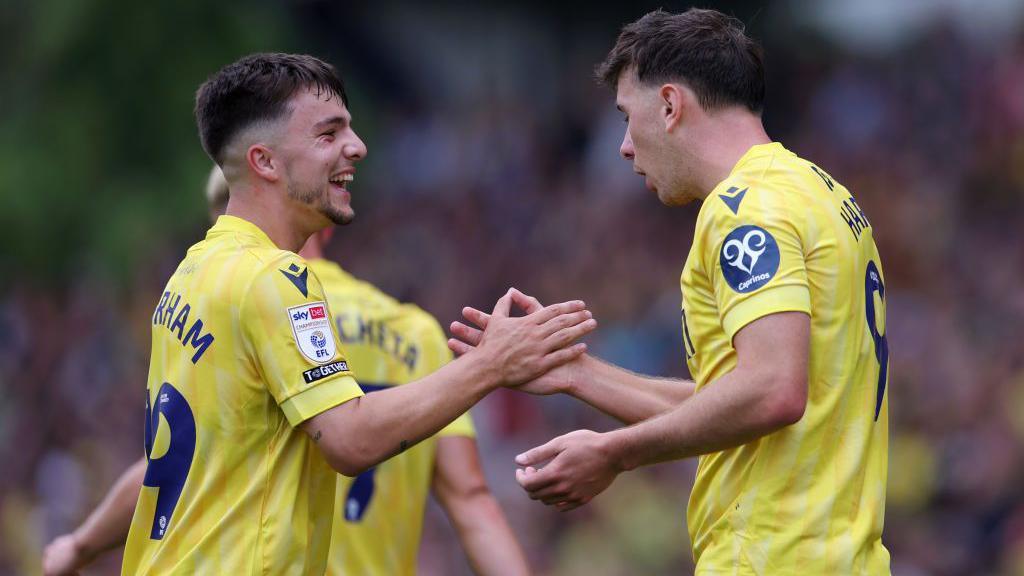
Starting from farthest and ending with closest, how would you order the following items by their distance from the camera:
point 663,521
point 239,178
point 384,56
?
point 384,56 < point 663,521 < point 239,178

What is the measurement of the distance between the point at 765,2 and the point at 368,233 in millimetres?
4675

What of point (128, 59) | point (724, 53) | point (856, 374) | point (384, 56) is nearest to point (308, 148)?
point (724, 53)

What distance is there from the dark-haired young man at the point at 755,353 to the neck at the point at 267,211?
46.0 inches

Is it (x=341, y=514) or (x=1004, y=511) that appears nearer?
(x=341, y=514)

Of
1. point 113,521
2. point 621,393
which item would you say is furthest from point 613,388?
point 113,521

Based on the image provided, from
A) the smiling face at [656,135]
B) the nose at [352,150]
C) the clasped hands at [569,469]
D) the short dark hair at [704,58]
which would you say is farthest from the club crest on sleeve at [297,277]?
the short dark hair at [704,58]

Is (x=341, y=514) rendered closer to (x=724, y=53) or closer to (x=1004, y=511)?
(x=724, y=53)

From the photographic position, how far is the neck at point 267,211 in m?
5.11

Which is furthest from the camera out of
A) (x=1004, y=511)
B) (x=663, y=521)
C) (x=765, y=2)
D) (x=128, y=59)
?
(x=765, y=2)

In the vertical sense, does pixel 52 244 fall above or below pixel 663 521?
above

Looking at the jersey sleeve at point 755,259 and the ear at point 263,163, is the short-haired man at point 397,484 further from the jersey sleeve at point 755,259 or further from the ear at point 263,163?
the jersey sleeve at point 755,259

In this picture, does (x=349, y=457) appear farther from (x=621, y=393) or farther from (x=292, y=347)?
(x=621, y=393)

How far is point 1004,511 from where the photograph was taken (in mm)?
9656

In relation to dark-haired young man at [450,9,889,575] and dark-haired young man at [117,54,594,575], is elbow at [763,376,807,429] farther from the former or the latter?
dark-haired young man at [117,54,594,575]
